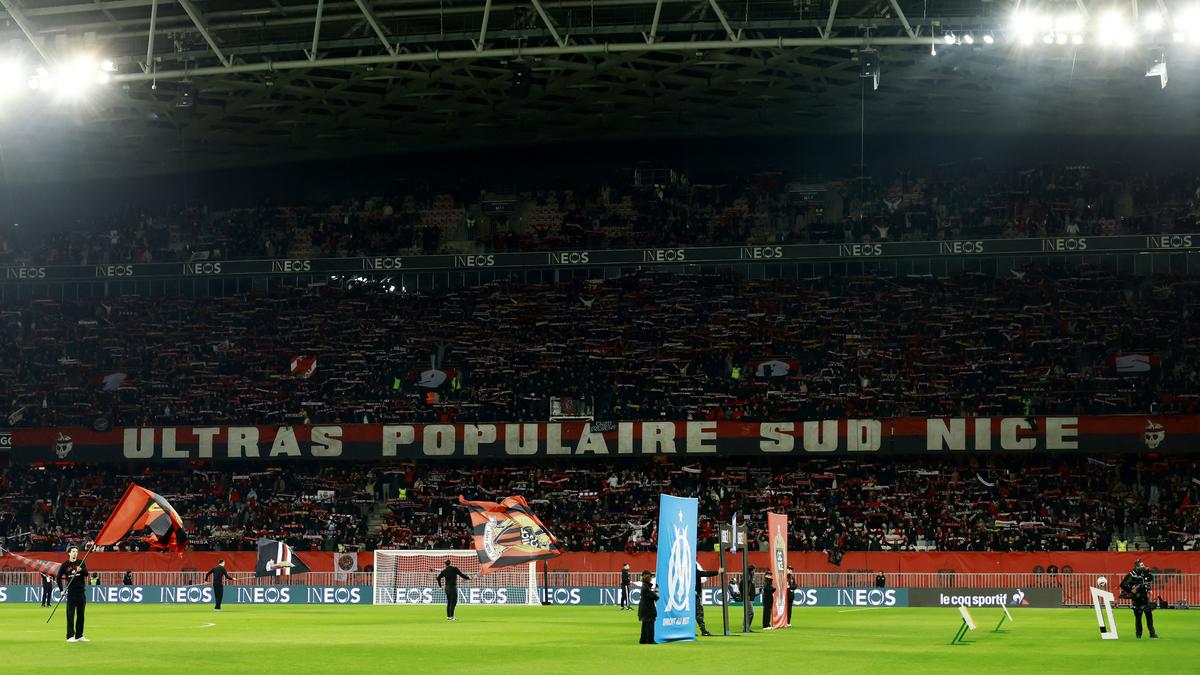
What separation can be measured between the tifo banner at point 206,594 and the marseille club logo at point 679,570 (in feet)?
90.3

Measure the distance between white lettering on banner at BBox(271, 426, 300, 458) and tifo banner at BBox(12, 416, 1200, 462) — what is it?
0.04 m

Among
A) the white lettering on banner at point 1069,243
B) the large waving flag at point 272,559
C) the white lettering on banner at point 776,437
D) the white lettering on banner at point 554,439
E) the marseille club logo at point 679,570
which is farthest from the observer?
the white lettering on banner at point 1069,243

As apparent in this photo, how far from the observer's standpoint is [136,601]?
165 feet

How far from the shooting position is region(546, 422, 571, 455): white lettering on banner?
56062 mm

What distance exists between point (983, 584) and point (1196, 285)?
1985 cm

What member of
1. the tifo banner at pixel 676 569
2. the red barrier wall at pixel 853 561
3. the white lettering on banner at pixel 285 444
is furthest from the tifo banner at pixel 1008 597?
the white lettering on banner at pixel 285 444

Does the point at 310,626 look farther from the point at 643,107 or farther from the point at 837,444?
the point at 643,107

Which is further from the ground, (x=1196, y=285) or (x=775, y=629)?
(x=1196, y=285)

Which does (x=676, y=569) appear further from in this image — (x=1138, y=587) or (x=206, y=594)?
(x=206, y=594)

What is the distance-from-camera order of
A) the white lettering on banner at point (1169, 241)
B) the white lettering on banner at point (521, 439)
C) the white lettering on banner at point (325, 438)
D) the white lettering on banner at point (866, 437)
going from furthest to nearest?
1. the white lettering on banner at point (1169, 241)
2. the white lettering on banner at point (325, 438)
3. the white lettering on banner at point (521, 439)
4. the white lettering on banner at point (866, 437)

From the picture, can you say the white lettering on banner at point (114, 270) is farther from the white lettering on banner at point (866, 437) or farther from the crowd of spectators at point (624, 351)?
the white lettering on banner at point (866, 437)

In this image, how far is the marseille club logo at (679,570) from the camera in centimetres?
2281

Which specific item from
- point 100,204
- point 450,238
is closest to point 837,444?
point 450,238

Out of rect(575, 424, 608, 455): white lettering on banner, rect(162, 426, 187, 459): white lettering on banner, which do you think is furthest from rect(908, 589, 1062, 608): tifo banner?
rect(162, 426, 187, 459): white lettering on banner
